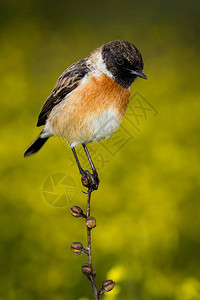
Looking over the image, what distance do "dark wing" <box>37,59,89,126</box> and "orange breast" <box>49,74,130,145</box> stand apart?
2.7 inches

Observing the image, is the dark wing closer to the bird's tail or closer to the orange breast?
the orange breast

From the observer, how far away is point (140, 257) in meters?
3.24

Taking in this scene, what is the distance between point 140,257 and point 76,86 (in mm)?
1360

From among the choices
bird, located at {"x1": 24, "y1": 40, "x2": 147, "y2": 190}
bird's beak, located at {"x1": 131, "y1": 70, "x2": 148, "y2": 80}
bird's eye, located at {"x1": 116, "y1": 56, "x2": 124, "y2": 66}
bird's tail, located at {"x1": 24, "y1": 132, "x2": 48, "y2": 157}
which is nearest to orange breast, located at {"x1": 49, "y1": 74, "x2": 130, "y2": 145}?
bird, located at {"x1": 24, "y1": 40, "x2": 147, "y2": 190}

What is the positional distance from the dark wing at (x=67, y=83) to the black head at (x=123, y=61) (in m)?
0.26

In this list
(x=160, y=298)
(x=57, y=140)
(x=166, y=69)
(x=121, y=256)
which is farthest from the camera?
(x=166, y=69)

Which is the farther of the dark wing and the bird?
the dark wing

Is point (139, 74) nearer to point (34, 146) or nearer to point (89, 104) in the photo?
point (89, 104)

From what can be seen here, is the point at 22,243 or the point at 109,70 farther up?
the point at 109,70

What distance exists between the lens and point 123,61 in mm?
2570

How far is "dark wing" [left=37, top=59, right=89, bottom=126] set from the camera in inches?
116

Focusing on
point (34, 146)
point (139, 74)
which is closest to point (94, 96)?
point (139, 74)

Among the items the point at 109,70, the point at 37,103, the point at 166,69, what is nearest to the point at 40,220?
the point at 37,103

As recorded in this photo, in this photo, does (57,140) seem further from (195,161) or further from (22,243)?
(195,161)
